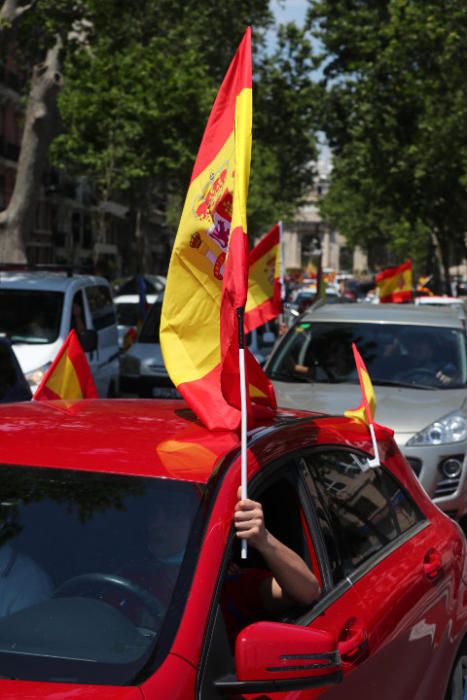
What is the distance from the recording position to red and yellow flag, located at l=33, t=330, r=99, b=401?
21.6 feet

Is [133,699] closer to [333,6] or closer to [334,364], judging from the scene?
[334,364]

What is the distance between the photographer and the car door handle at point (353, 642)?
324cm

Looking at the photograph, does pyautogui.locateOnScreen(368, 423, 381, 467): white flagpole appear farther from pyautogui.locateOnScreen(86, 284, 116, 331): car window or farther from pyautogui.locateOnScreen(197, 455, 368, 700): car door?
pyautogui.locateOnScreen(86, 284, 116, 331): car window

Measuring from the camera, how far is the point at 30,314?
1312 cm

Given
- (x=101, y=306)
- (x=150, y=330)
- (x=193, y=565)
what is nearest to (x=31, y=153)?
(x=150, y=330)

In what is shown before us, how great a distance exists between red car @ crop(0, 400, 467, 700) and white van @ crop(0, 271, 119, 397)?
837cm

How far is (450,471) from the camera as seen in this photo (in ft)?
26.5

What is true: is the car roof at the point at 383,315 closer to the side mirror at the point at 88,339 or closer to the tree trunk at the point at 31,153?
the side mirror at the point at 88,339

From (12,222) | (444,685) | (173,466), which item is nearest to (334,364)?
(444,685)

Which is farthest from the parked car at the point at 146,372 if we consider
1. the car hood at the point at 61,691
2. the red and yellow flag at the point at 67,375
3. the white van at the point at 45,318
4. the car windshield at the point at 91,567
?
the car hood at the point at 61,691

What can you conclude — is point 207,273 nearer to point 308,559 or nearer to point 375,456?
point 375,456

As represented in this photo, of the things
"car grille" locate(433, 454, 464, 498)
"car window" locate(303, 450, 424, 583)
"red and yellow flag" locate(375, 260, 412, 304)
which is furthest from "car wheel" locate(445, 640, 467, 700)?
"red and yellow flag" locate(375, 260, 412, 304)

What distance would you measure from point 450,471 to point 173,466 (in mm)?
5106

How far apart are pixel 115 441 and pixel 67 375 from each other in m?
3.37
